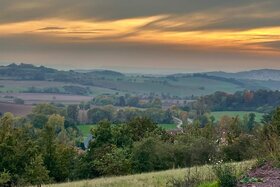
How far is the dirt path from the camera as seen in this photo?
1063 cm

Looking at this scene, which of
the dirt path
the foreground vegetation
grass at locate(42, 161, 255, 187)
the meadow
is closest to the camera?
the dirt path

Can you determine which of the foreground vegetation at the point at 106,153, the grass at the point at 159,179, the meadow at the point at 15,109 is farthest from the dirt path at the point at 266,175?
the meadow at the point at 15,109

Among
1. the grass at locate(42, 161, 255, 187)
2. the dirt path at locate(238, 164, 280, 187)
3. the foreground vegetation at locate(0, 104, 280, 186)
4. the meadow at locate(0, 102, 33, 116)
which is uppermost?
the dirt path at locate(238, 164, 280, 187)

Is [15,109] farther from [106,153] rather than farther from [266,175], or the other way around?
Answer: [266,175]

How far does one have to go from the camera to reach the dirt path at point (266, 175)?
10633 millimetres

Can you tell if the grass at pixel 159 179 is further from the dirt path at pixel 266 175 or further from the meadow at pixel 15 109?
the meadow at pixel 15 109

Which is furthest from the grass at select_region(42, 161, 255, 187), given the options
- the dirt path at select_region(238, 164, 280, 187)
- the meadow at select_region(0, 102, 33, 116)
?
the meadow at select_region(0, 102, 33, 116)

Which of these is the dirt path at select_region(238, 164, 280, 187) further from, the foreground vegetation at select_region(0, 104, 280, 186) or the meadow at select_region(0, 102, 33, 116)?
the meadow at select_region(0, 102, 33, 116)

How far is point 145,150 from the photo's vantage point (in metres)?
48.3

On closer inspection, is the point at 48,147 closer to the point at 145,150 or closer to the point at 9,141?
the point at 9,141


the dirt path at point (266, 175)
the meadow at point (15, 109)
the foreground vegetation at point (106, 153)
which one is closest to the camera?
the dirt path at point (266, 175)

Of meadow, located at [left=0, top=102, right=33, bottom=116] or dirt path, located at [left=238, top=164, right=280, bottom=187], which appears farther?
meadow, located at [left=0, top=102, right=33, bottom=116]

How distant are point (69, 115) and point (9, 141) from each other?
11989cm

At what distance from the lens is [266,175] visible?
1166cm
